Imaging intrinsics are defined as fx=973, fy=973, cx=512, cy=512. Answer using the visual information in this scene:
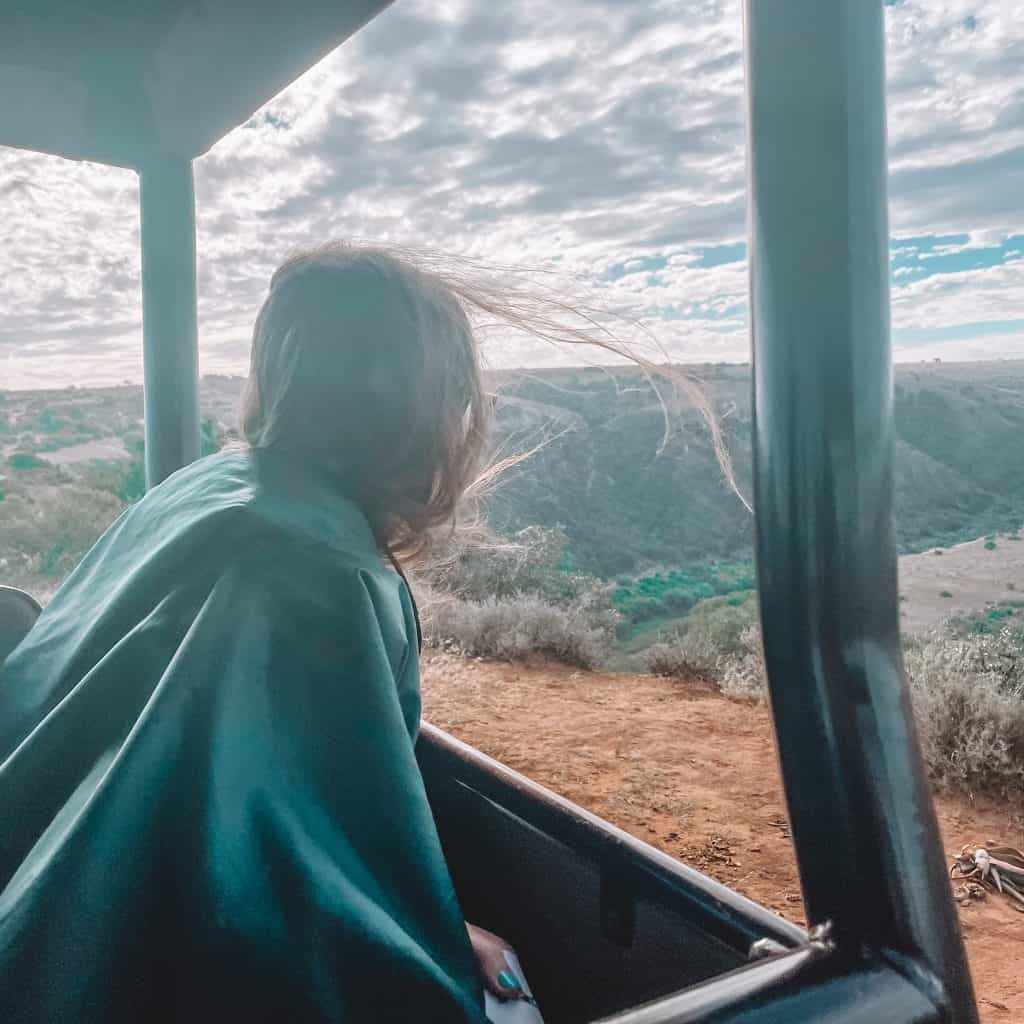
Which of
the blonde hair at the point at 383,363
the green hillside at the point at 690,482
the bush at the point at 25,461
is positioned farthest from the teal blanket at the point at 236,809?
the bush at the point at 25,461

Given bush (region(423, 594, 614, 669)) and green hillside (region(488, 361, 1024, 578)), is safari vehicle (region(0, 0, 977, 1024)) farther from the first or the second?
green hillside (region(488, 361, 1024, 578))

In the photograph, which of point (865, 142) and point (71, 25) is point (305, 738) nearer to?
point (865, 142)

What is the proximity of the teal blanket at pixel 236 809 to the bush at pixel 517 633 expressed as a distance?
20.8 feet

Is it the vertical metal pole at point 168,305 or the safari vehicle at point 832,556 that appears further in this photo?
the vertical metal pole at point 168,305

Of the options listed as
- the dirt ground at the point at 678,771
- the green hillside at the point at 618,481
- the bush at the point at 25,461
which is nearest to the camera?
the dirt ground at the point at 678,771

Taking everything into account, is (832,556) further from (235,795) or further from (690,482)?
(690,482)

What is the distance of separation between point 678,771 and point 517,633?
2808mm

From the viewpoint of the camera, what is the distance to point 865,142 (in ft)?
1.97

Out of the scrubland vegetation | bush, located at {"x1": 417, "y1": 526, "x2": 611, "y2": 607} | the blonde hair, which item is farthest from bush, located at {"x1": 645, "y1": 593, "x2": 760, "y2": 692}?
the blonde hair

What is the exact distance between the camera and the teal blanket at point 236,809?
2.38 ft

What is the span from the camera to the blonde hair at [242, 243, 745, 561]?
1046 mm

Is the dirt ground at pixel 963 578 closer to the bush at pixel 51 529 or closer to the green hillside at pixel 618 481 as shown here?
the green hillside at pixel 618 481

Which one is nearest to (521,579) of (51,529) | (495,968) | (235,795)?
(51,529)

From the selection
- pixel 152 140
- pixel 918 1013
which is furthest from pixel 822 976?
pixel 152 140
